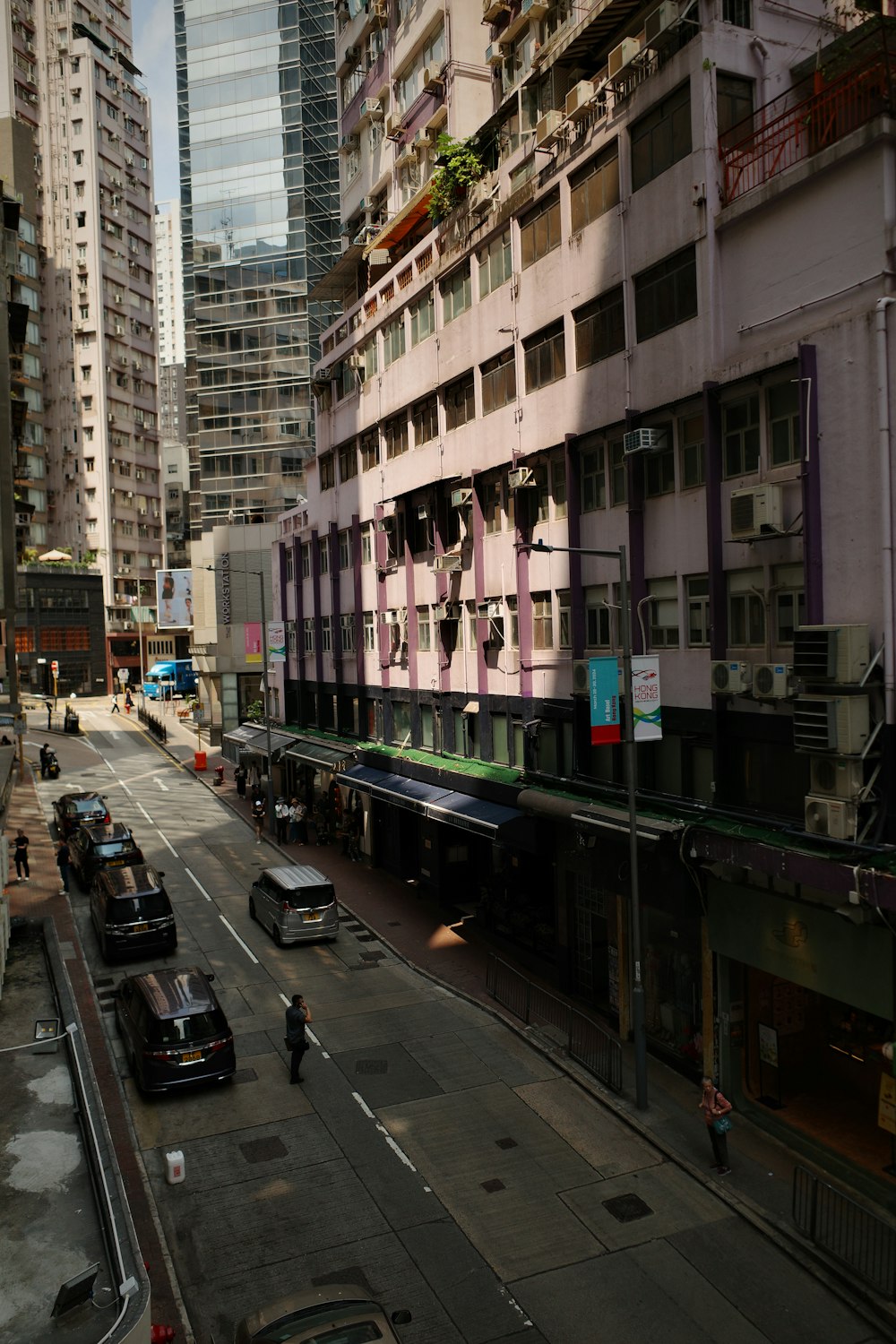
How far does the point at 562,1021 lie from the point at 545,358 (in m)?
14.9

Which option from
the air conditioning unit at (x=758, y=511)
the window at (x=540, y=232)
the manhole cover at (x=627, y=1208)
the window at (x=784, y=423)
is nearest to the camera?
the manhole cover at (x=627, y=1208)

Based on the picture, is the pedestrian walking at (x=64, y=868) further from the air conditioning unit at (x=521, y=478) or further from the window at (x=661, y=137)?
the window at (x=661, y=137)

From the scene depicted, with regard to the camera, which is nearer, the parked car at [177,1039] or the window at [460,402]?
the parked car at [177,1039]

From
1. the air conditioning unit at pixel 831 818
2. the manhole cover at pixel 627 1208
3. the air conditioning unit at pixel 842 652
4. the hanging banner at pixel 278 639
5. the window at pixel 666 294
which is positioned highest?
the window at pixel 666 294

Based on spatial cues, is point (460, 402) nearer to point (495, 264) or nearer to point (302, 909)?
point (495, 264)

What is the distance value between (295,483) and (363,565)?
42.6m

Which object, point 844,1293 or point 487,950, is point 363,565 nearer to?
point 487,950

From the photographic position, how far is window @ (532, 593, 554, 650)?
969 inches

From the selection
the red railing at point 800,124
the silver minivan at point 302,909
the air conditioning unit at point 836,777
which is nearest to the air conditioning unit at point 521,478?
the red railing at point 800,124

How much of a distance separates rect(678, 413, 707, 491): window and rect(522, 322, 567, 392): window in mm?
4696

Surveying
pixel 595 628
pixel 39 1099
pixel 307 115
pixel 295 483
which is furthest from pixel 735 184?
pixel 307 115

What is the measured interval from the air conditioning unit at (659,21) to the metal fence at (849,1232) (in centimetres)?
1920

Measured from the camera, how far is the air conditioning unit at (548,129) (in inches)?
902

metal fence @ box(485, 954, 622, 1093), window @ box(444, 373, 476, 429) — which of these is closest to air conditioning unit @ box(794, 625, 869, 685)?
metal fence @ box(485, 954, 622, 1093)
